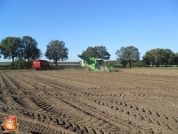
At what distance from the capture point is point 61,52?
78.6 metres

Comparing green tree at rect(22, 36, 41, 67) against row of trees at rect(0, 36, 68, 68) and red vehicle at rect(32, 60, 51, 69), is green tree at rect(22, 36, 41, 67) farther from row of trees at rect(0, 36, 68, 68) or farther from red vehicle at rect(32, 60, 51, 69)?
red vehicle at rect(32, 60, 51, 69)

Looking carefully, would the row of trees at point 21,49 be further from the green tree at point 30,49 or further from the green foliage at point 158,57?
the green foliage at point 158,57

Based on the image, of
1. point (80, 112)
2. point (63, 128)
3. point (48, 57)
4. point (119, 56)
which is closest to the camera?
point (63, 128)

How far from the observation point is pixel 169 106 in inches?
330

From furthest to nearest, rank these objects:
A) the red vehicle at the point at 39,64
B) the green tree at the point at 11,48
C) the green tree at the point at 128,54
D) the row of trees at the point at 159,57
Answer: the row of trees at the point at 159,57 → the green tree at the point at 128,54 → the green tree at the point at 11,48 → the red vehicle at the point at 39,64

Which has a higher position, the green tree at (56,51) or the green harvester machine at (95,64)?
the green tree at (56,51)

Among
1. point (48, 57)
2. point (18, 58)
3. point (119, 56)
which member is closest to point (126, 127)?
point (18, 58)

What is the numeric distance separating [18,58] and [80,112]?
2453 inches

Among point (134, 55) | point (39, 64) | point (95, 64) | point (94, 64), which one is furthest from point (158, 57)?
point (95, 64)

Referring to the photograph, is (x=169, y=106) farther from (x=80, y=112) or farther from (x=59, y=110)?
(x=59, y=110)

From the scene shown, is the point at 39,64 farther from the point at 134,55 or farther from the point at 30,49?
the point at 134,55

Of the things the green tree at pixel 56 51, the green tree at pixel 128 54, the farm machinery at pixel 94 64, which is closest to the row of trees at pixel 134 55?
the green tree at pixel 128 54

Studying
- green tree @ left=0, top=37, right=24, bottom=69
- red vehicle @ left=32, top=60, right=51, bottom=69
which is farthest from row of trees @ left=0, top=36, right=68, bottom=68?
red vehicle @ left=32, top=60, right=51, bottom=69

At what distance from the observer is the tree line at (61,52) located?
218 ft
